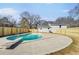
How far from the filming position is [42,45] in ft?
7.22

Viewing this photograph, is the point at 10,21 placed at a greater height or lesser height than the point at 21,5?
lesser

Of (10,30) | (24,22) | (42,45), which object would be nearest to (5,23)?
(10,30)

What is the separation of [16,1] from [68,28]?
2.39ft

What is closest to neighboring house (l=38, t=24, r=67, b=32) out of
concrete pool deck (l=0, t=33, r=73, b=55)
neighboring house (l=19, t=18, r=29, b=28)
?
concrete pool deck (l=0, t=33, r=73, b=55)

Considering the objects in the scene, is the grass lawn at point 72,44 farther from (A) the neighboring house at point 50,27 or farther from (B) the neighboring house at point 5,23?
(B) the neighboring house at point 5,23

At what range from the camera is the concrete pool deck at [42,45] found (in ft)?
7.09

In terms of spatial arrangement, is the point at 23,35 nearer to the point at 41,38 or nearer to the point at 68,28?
the point at 41,38

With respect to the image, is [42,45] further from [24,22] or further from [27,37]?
[24,22]

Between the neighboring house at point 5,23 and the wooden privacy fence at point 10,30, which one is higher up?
the neighboring house at point 5,23

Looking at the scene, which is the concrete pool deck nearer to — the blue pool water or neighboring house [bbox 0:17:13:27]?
the blue pool water

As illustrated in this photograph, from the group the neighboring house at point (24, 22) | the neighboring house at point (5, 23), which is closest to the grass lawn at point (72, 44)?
the neighboring house at point (24, 22)

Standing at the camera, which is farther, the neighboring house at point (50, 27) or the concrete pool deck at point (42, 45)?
the neighboring house at point (50, 27)
